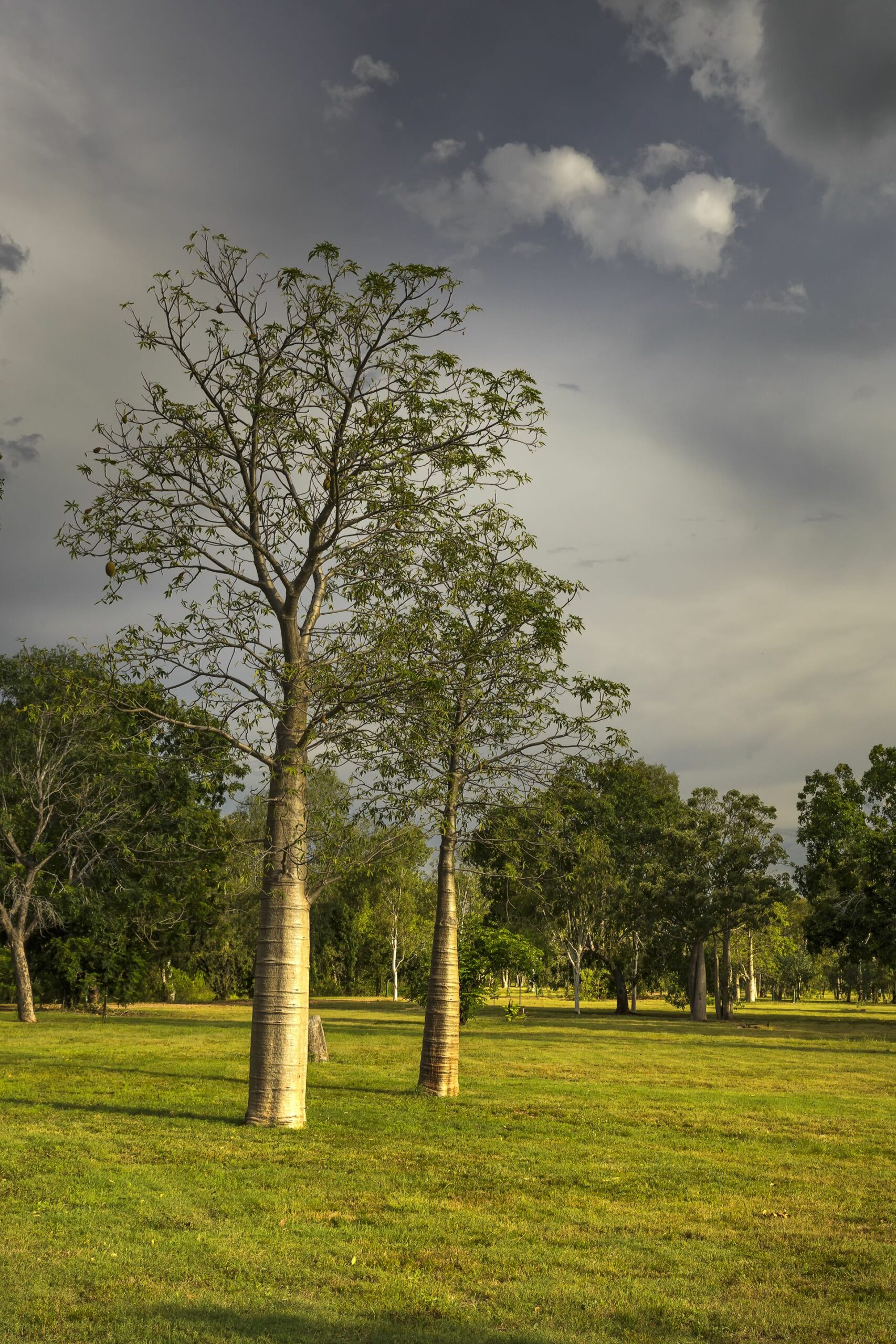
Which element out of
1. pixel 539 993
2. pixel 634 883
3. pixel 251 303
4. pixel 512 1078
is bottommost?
pixel 539 993

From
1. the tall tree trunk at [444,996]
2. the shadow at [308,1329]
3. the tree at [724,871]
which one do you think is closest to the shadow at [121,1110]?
the tall tree trunk at [444,996]

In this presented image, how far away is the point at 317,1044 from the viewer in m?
25.3

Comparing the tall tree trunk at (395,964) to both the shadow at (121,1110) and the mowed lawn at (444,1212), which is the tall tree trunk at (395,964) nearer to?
the mowed lawn at (444,1212)

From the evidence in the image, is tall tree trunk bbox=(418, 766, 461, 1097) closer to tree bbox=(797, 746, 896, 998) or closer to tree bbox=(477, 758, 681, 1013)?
tree bbox=(477, 758, 681, 1013)

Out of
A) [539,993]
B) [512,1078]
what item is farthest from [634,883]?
[539,993]

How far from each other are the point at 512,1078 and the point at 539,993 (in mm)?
94411

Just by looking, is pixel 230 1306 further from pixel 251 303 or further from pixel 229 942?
pixel 229 942

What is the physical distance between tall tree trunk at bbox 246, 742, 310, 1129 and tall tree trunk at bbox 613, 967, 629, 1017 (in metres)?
53.4

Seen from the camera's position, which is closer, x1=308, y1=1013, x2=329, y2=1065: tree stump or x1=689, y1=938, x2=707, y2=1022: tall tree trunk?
x1=308, y1=1013, x2=329, y2=1065: tree stump

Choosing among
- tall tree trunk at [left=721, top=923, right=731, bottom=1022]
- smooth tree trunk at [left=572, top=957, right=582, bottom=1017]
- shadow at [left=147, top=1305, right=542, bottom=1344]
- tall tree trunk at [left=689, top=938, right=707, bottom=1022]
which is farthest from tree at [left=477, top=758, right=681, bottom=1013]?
shadow at [left=147, top=1305, right=542, bottom=1344]

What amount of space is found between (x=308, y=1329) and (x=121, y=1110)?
1087cm

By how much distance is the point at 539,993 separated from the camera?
11356 cm

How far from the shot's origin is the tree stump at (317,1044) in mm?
24688

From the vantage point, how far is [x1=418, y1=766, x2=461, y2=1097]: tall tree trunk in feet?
62.1
